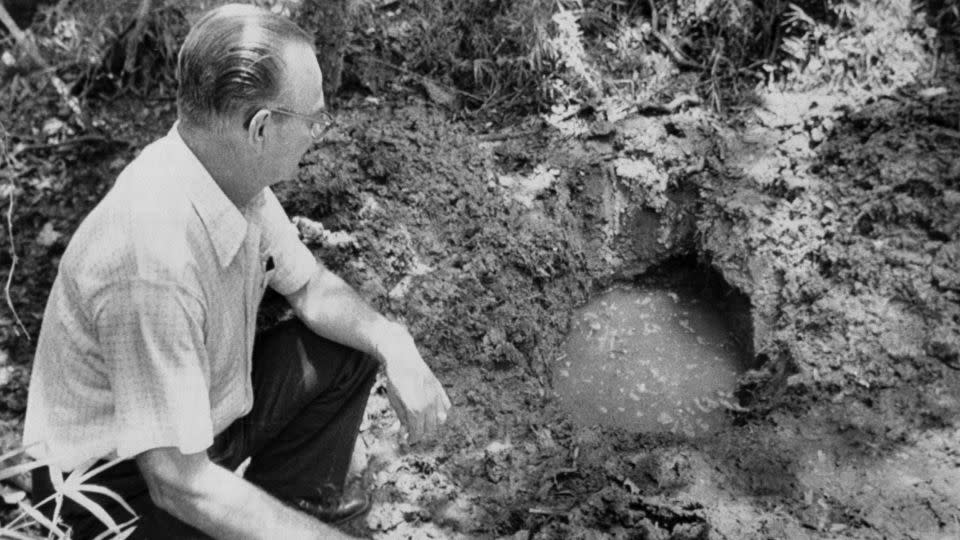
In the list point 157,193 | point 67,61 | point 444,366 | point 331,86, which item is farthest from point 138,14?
point 157,193

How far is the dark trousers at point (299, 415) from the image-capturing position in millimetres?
2506

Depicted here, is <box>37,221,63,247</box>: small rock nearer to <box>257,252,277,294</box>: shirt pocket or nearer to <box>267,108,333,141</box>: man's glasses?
<box>257,252,277,294</box>: shirt pocket

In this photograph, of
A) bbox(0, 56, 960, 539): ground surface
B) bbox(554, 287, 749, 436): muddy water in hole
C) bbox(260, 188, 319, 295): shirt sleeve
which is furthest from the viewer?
bbox(554, 287, 749, 436): muddy water in hole

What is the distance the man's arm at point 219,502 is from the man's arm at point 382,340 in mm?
485

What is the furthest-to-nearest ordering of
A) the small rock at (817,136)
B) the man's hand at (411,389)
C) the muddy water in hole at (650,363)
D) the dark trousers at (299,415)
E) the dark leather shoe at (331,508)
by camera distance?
the small rock at (817,136)
the muddy water in hole at (650,363)
the dark leather shoe at (331,508)
the dark trousers at (299,415)
the man's hand at (411,389)

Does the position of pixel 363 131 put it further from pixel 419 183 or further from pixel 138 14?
pixel 138 14

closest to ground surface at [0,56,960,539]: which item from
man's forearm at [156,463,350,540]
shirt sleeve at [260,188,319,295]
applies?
shirt sleeve at [260,188,319,295]

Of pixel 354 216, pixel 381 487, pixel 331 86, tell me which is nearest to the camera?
pixel 381 487

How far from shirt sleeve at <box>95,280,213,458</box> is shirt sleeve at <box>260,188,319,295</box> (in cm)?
60

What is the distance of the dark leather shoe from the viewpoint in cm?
266

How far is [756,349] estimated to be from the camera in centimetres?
332

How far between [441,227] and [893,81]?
1960 millimetres

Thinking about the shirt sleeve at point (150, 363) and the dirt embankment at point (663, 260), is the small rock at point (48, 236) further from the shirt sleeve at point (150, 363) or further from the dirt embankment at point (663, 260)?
the shirt sleeve at point (150, 363)

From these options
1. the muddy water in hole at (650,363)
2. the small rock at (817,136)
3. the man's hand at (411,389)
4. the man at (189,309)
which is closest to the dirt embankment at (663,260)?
the small rock at (817,136)
